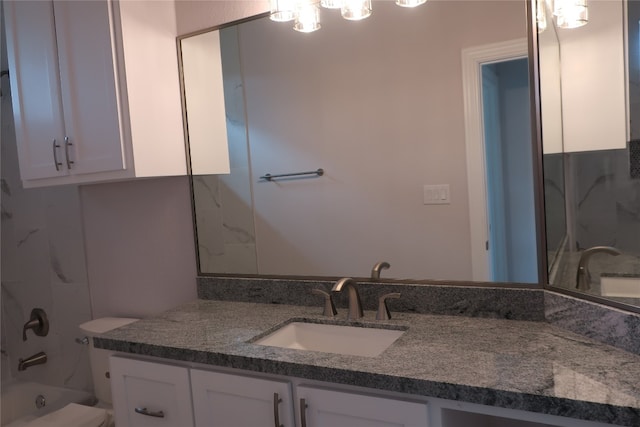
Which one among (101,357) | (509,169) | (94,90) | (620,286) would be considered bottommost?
(101,357)

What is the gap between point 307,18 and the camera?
1.69 metres

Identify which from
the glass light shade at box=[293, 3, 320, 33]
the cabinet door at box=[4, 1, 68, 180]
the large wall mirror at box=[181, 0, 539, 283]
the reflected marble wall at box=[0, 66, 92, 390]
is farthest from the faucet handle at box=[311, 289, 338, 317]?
the reflected marble wall at box=[0, 66, 92, 390]

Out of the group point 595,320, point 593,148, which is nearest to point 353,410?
point 595,320

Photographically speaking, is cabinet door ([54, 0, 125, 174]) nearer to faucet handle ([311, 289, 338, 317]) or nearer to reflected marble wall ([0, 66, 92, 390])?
reflected marble wall ([0, 66, 92, 390])

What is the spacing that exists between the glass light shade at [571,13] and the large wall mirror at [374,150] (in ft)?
0.35

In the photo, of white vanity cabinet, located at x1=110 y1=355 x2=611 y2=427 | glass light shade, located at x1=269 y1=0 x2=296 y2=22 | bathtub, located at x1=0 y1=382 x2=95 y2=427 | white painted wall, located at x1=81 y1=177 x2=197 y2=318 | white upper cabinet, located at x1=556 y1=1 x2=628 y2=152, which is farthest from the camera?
bathtub, located at x1=0 y1=382 x2=95 y2=427

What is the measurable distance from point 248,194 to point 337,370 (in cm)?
97

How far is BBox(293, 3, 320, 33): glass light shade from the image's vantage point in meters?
1.67

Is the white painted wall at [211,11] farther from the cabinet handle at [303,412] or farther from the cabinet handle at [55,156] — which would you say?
the cabinet handle at [303,412]

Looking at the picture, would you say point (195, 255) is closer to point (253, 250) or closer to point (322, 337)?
point (253, 250)

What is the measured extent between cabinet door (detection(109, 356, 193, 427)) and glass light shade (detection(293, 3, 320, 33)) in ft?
3.94

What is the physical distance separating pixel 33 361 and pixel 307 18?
2.22m

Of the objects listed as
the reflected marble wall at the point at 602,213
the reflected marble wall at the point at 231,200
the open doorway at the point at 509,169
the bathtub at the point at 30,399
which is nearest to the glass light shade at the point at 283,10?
the reflected marble wall at the point at 231,200

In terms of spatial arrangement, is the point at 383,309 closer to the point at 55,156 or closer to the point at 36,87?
the point at 55,156
